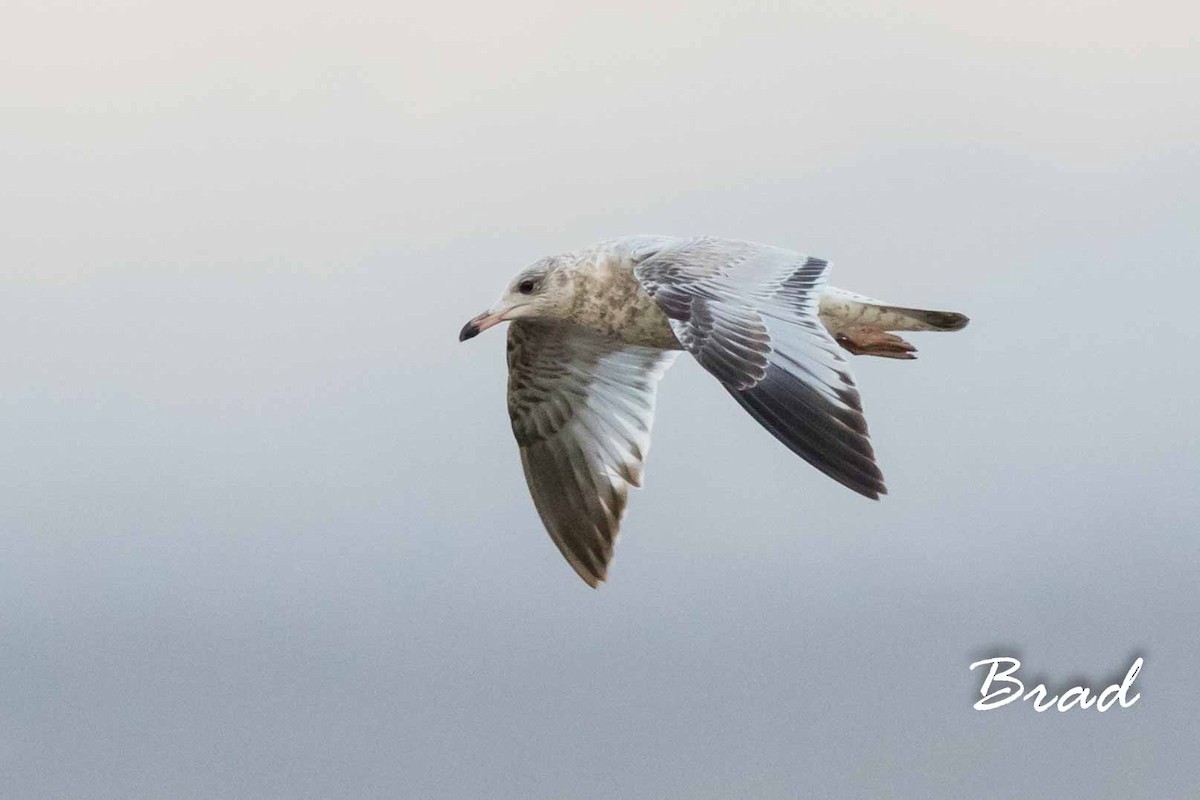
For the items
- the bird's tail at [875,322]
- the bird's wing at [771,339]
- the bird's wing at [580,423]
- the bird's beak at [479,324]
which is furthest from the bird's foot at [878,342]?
the bird's beak at [479,324]

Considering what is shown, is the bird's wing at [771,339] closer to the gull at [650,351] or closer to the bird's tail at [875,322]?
the gull at [650,351]

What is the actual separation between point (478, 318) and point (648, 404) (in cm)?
155

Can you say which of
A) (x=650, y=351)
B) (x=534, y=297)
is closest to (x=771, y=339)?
(x=534, y=297)

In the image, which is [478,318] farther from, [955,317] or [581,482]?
[955,317]

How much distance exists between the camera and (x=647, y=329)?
1156cm

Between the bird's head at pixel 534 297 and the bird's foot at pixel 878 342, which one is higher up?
the bird's head at pixel 534 297

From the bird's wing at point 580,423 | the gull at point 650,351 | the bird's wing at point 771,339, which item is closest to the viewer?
the bird's wing at point 771,339

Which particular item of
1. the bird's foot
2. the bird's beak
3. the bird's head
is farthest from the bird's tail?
the bird's beak

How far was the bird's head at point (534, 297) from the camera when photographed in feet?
38.6

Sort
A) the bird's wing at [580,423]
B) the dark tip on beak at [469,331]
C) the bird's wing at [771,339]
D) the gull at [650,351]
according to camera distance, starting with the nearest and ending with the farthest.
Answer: the bird's wing at [771,339] < the gull at [650,351] < the dark tip on beak at [469,331] < the bird's wing at [580,423]

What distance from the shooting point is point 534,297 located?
38.9 feet

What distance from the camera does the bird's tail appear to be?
38.2ft

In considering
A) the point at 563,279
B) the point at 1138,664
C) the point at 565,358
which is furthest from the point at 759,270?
the point at 1138,664

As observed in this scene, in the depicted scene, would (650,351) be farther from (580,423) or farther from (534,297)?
(534,297)
